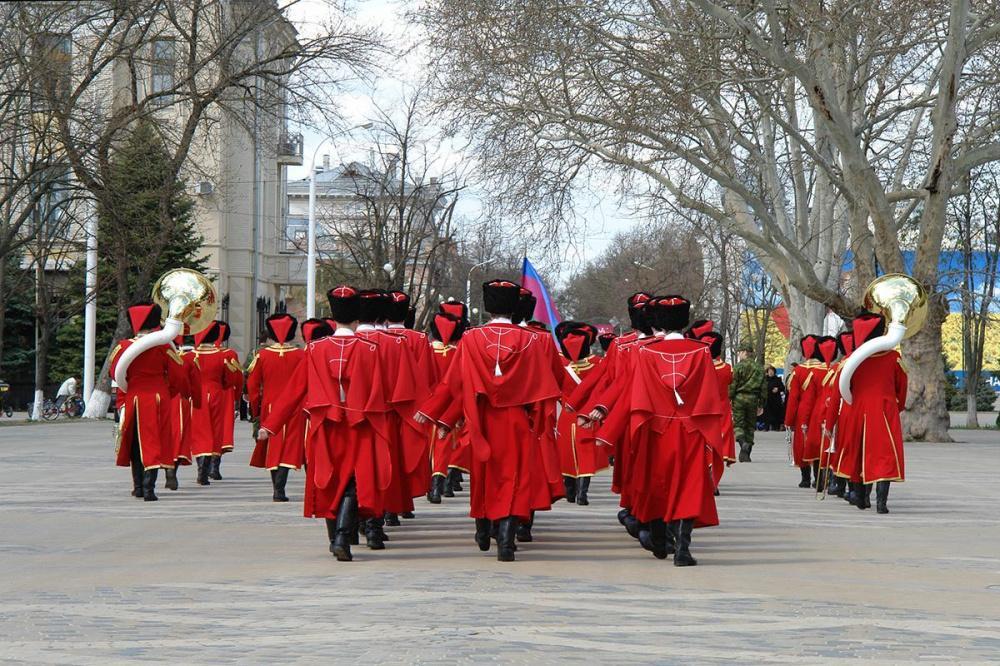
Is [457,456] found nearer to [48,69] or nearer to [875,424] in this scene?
[875,424]

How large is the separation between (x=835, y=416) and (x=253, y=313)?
154 ft

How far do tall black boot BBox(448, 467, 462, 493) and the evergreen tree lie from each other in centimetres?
1373

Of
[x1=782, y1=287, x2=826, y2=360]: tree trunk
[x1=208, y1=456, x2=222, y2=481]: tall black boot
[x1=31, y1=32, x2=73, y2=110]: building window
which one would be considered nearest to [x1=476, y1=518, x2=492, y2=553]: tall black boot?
[x1=208, y1=456, x2=222, y2=481]: tall black boot

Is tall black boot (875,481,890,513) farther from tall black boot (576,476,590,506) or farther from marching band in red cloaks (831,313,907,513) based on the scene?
tall black boot (576,476,590,506)

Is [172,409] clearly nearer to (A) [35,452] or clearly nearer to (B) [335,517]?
(B) [335,517]

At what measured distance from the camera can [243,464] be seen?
73.6ft

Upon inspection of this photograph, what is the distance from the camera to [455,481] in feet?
58.1

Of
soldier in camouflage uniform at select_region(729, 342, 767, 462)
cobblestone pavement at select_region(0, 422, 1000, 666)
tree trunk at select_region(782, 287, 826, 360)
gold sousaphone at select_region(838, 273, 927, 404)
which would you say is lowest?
cobblestone pavement at select_region(0, 422, 1000, 666)

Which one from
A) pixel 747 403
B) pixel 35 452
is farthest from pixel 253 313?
pixel 747 403

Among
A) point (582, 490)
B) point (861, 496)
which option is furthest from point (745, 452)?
point (582, 490)

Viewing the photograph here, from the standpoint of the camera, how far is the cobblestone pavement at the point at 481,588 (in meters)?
7.44

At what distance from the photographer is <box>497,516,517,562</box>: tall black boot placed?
10.9m

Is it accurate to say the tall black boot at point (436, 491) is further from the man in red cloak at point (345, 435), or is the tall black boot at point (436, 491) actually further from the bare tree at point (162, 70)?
the bare tree at point (162, 70)

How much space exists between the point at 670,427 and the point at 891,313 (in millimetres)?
5510
